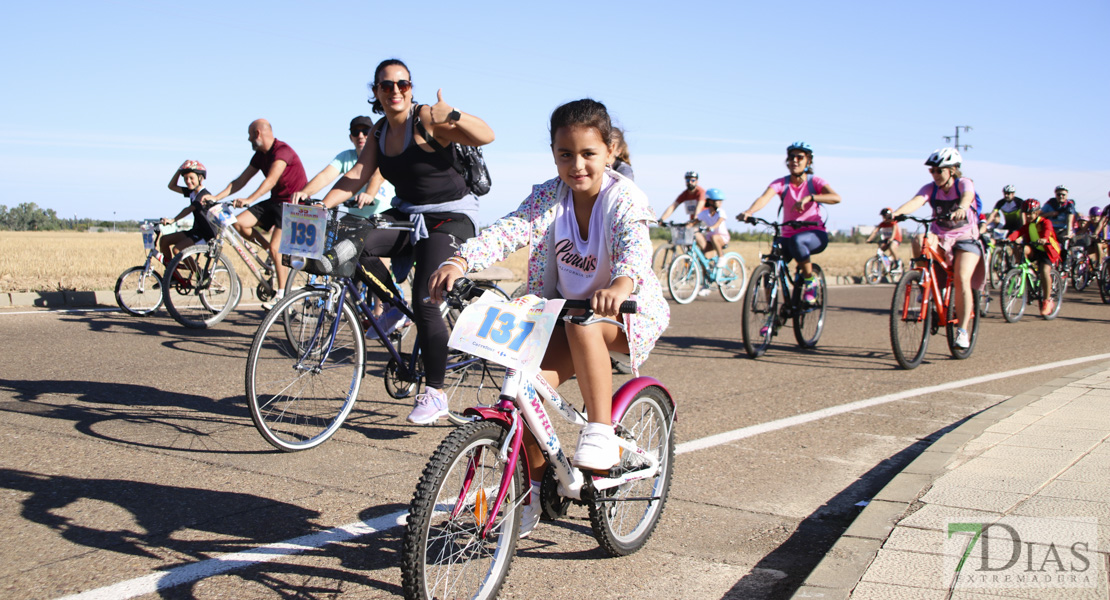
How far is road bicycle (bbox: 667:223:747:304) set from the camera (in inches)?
640

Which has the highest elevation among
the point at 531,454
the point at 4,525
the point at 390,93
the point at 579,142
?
the point at 390,93

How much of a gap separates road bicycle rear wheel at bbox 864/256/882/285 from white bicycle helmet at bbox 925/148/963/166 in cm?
1577

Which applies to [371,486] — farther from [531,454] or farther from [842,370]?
[842,370]

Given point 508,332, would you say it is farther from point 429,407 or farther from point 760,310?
point 760,310

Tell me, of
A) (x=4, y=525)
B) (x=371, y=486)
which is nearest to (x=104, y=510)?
(x=4, y=525)

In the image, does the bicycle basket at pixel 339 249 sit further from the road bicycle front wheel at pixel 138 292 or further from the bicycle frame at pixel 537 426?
the road bicycle front wheel at pixel 138 292

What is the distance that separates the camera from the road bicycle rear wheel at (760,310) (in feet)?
30.4

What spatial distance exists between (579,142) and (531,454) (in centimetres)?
113

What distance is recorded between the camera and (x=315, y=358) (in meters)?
5.30

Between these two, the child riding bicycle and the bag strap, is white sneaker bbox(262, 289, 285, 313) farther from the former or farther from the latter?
the child riding bicycle

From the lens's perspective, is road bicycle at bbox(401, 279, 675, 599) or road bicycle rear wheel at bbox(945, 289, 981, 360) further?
road bicycle rear wheel at bbox(945, 289, 981, 360)

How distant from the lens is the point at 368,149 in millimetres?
5859

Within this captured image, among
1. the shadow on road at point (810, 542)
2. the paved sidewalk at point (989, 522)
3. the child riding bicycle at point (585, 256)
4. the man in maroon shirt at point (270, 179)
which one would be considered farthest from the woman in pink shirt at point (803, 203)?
the child riding bicycle at point (585, 256)

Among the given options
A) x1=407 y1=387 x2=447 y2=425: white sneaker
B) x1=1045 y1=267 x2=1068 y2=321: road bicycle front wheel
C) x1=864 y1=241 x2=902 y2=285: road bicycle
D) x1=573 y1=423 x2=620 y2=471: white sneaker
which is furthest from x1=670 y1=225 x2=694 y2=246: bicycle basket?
x1=573 y1=423 x2=620 y2=471: white sneaker
